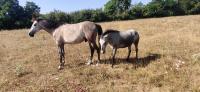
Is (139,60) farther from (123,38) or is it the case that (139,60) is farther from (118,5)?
(118,5)

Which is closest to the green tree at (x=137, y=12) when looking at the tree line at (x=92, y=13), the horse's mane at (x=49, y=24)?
the tree line at (x=92, y=13)

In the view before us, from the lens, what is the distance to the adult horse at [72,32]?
16594 mm

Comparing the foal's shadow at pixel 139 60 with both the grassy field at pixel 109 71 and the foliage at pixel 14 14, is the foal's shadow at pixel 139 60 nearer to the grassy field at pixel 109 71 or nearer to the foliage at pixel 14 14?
the grassy field at pixel 109 71

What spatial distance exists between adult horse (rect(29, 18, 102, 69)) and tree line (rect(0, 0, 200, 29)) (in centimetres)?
3452

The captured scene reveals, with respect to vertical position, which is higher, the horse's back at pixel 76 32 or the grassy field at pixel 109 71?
the horse's back at pixel 76 32

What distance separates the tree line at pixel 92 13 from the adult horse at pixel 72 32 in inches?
1359

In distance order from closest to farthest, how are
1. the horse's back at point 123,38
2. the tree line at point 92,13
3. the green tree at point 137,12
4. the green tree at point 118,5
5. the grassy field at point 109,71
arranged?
the grassy field at point 109,71 < the horse's back at point 123,38 < the tree line at point 92,13 < the green tree at point 137,12 < the green tree at point 118,5

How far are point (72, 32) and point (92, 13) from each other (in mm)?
39482

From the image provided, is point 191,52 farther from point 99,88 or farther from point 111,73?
point 99,88

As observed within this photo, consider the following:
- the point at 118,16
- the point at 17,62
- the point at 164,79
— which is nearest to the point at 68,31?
the point at 17,62

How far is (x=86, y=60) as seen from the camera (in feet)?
60.3

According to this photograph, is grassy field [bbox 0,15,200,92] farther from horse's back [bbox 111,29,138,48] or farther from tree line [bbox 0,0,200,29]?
tree line [bbox 0,0,200,29]

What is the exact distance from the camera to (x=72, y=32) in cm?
1694

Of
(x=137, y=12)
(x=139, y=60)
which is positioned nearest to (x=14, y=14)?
(x=137, y=12)
